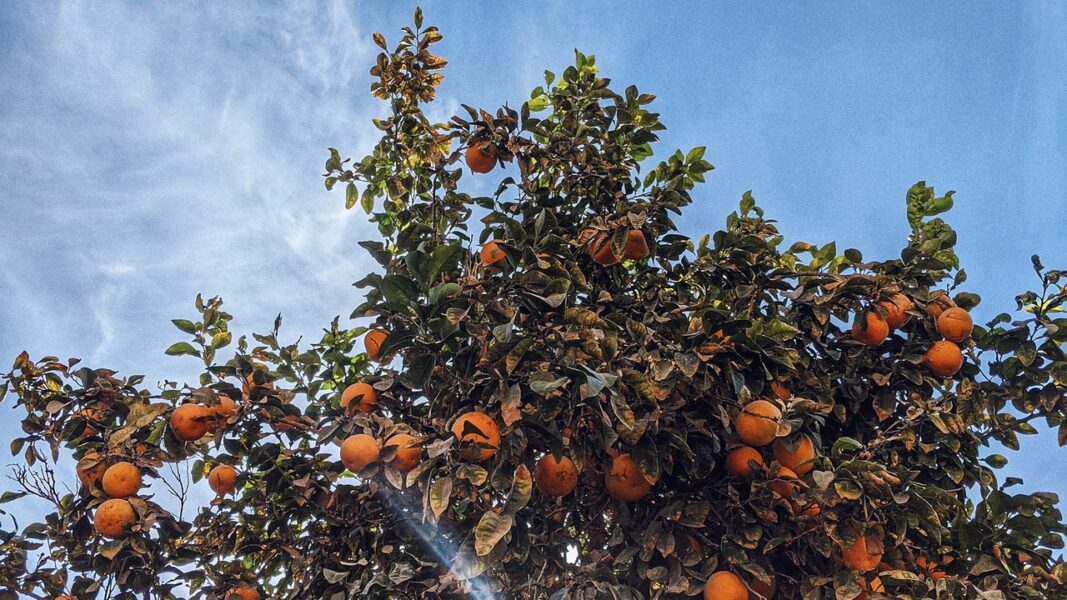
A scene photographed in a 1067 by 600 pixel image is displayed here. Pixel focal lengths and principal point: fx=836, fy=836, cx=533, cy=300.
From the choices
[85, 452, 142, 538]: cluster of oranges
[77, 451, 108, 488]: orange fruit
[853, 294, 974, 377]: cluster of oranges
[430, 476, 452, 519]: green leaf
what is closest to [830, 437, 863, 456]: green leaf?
[853, 294, 974, 377]: cluster of oranges

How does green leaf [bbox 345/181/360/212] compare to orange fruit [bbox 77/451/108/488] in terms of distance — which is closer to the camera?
orange fruit [bbox 77/451/108/488]

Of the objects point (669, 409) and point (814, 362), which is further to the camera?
point (814, 362)

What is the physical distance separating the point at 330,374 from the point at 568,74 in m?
2.08

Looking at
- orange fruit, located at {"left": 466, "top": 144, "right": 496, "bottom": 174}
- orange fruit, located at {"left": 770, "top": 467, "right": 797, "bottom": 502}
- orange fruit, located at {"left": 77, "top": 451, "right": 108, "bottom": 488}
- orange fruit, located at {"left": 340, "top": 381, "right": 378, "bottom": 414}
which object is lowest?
orange fruit, located at {"left": 770, "top": 467, "right": 797, "bottom": 502}

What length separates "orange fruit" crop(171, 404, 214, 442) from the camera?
337 cm

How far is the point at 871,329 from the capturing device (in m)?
3.68

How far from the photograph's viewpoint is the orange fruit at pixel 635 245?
3.63 metres

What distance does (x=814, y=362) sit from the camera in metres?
3.75

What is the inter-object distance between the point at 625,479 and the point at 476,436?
0.73m

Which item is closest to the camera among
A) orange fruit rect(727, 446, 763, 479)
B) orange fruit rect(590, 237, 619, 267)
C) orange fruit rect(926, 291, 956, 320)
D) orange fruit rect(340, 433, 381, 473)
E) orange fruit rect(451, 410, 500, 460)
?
orange fruit rect(451, 410, 500, 460)

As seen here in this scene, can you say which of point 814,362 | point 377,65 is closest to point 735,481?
point 814,362

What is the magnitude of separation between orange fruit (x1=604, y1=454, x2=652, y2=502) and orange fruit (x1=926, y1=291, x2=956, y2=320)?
1.63 meters

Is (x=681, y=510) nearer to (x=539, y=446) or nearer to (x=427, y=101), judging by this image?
(x=539, y=446)

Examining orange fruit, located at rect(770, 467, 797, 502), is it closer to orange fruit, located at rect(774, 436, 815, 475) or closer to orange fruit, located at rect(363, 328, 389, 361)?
orange fruit, located at rect(774, 436, 815, 475)
